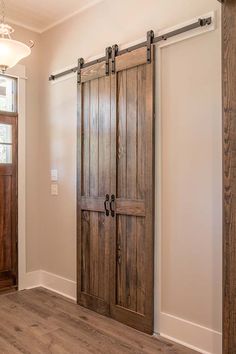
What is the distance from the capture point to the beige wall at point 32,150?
4098 millimetres

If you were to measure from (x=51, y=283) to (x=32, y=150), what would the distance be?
1.64 meters

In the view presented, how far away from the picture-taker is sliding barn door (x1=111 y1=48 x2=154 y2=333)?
291 centimetres

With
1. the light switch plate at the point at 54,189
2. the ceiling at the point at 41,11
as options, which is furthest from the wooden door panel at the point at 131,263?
the ceiling at the point at 41,11

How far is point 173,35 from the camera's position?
2.77 meters

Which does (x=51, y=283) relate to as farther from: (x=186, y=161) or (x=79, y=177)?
(x=186, y=161)

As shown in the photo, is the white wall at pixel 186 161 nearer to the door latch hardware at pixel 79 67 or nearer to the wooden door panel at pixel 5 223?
the door latch hardware at pixel 79 67

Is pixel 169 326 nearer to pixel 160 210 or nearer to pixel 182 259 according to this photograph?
pixel 182 259

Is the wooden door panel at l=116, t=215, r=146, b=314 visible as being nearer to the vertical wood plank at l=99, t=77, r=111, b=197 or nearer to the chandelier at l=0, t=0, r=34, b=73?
the vertical wood plank at l=99, t=77, r=111, b=197

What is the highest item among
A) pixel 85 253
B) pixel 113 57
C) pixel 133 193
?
pixel 113 57

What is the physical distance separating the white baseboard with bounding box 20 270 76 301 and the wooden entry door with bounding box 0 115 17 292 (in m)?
0.18

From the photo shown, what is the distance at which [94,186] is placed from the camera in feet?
11.2

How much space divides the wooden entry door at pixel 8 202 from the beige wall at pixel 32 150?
17 centimetres

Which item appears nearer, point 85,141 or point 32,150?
point 85,141

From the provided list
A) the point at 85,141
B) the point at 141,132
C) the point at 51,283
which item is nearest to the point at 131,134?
the point at 141,132
